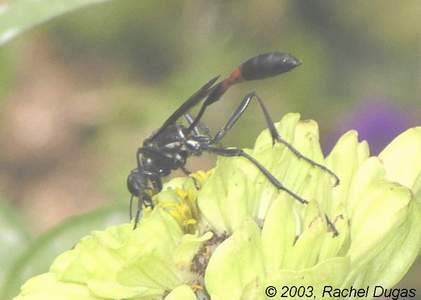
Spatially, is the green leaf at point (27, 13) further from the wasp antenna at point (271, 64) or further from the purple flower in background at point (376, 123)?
the purple flower in background at point (376, 123)

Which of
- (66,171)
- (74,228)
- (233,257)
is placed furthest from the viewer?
(66,171)

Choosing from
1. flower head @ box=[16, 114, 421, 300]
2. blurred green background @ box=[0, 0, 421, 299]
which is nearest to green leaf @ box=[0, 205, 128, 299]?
flower head @ box=[16, 114, 421, 300]

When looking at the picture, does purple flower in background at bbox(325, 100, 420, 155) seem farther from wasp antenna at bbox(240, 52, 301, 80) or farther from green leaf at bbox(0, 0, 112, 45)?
wasp antenna at bbox(240, 52, 301, 80)

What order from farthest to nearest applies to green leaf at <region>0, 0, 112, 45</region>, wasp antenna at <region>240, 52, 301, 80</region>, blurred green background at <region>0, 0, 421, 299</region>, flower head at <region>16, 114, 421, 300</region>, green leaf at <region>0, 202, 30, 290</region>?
blurred green background at <region>0, 0, 421, 299</region>, green leaf at <region>0, 202, 30, 290</region>, green leaf at <region>0, 0, 112, 45</region>, wasp antenna at <region>240, 52, 301, 80</region>, flower head at <region>16, 114, 421, 300</region>

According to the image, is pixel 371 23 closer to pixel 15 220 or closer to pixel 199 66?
pixel 199 66

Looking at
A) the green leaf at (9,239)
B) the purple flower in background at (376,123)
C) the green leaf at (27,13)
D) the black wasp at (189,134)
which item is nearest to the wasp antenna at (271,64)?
the black wasp at (189,134)

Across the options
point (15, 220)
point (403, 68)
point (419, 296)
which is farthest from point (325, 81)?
point (15, 220)
